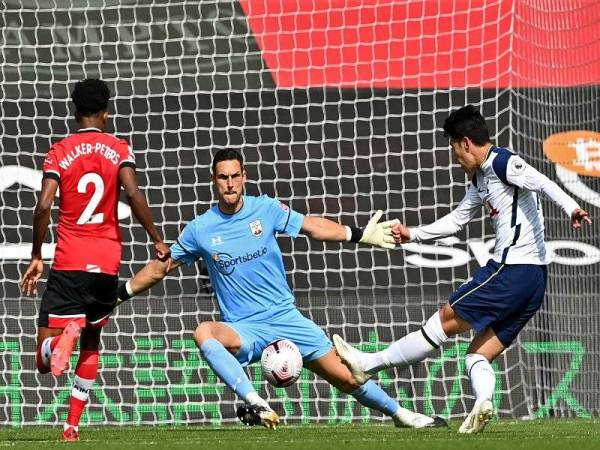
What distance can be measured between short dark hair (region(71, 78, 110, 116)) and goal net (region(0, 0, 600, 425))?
3654 mm

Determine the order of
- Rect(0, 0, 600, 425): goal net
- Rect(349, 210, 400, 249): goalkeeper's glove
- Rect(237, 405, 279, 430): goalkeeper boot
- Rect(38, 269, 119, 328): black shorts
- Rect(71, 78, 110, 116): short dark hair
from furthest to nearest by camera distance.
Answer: Rect(0, 0, 600, 425): goal net, Rect(349, 210, 400, 249): goalkeeper's glove, Rect(71, 78, 110, 116): short dark hair, Rect(38, 269, 119, 328): black shorts, Rect(237, 405, 279, 430): goalkeeper boot

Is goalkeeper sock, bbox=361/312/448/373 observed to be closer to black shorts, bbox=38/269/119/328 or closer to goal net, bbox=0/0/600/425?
black shorts, bbox=38/269/119/328

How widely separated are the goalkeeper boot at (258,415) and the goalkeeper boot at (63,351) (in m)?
1.02

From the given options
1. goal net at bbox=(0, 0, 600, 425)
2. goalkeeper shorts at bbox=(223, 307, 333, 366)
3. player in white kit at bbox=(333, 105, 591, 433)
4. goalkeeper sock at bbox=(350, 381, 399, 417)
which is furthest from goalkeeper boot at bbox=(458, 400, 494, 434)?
goal net at bbox=(0, 0, 600, 425)

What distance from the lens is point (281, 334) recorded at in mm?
8742

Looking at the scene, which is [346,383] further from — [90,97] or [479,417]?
[90,97]

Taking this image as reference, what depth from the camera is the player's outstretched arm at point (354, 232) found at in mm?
8391

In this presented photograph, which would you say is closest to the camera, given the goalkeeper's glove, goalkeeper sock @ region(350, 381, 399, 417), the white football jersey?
the white football jersey

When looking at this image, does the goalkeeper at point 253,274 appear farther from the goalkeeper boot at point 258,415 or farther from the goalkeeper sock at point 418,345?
the goalkeeper boot at point 258,415

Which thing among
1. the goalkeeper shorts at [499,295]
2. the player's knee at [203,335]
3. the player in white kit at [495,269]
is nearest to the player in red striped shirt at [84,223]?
the player's knee at [203,335]

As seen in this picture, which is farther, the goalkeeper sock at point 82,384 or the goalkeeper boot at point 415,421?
the goalkeeper boot at point 415,421

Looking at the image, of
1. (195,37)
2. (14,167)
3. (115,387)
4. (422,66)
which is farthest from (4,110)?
(422,66)

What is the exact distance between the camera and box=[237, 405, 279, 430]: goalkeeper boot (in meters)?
7.66

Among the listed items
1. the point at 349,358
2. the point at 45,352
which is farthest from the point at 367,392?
the point at 45,352
